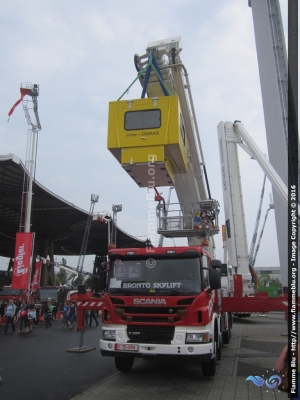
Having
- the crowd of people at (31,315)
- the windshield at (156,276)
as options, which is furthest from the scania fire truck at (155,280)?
the crowd of people at (31,315)

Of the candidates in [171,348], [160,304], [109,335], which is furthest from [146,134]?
[171,348]

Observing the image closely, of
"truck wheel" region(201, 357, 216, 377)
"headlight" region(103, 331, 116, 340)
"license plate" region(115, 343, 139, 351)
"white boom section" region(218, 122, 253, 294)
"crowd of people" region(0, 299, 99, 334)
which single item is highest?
"white boom section" region(218, 122, 253, 294)

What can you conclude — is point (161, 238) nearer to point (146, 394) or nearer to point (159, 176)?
point (159, 176)

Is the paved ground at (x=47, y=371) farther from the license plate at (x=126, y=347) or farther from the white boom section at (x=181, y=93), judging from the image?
the white boom section at (x=181, y=93)

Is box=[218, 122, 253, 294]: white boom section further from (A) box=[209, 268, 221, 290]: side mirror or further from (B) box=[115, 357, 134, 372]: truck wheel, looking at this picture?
(B) box=[115, 357, 134, 372]: truck wheel

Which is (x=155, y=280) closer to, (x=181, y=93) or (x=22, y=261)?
(x=181, y=93)

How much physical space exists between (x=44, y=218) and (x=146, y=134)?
39503mm

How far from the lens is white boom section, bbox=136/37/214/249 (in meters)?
10.1

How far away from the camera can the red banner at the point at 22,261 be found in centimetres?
2370

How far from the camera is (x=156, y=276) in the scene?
301 inches

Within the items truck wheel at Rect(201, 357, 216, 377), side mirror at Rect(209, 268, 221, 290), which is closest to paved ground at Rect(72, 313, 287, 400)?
truck wheel at Rect(201, 357, 216, 377)

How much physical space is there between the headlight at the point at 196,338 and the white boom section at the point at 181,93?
14.7 feet

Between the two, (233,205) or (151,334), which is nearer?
(151,334)

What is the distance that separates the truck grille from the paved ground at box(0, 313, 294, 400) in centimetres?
83
